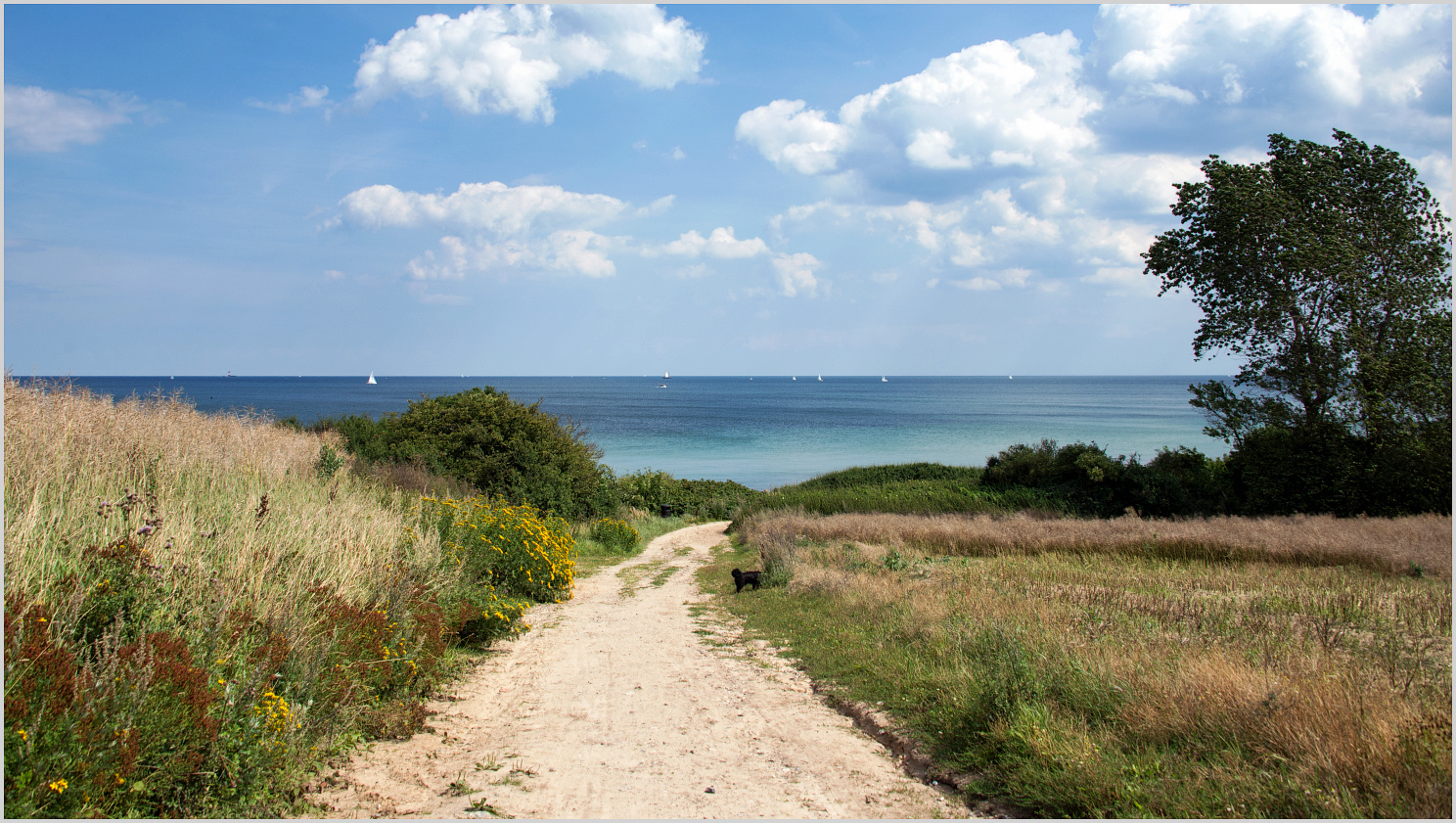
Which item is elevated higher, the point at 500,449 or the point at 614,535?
the point at 500,449

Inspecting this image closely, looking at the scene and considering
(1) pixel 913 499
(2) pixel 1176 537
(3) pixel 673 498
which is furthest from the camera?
(3) pixel 673 498

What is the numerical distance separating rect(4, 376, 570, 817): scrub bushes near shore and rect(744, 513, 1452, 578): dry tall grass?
1052cm

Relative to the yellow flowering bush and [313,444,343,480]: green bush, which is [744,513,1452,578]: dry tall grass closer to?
the yellow flowering bush

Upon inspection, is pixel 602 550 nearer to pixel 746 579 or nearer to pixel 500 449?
pixel 500 449

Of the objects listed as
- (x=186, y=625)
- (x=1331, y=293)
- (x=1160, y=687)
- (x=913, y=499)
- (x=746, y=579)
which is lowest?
(x=913, y=499)

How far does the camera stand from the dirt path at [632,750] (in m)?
4.90

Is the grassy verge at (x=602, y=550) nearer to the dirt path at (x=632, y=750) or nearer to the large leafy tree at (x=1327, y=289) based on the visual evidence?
the dirt path at (x=632, y=750)

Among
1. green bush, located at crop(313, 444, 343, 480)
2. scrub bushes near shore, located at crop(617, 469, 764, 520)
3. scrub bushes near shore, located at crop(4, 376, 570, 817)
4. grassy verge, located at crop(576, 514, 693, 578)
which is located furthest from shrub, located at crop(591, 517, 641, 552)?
scrub bushes near shore, located at crop(4, 376, 570, 817)

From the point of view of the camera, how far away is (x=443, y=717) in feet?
21.6

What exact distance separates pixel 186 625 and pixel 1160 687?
7.23 metres

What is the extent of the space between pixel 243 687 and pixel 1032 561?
47.9ft

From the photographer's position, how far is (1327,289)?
23.3 m

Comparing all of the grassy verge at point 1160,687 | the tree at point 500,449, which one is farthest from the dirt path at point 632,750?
the tree at point 500,449

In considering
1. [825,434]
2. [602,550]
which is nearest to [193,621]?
[602,550]
